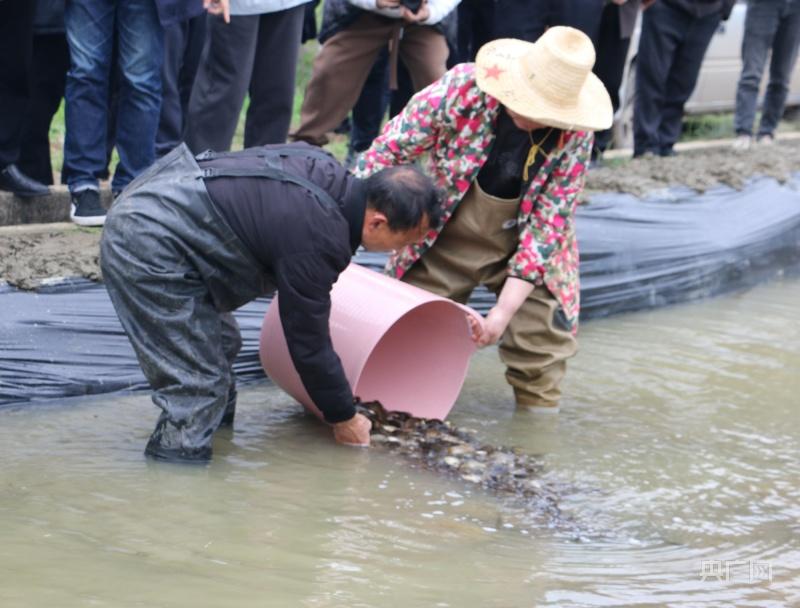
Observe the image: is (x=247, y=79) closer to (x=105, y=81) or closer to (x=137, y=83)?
(x=137, y=83)

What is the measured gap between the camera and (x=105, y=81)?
5.66 metres

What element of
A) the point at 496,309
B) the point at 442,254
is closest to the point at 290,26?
the point at 442,254

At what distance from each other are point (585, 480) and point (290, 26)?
9.10ft

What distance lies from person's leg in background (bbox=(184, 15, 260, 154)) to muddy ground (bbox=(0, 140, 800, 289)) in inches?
27.8

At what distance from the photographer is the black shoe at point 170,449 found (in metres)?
4.38

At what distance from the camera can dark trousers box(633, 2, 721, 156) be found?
8.69 m

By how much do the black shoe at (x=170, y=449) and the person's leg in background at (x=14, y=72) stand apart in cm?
191

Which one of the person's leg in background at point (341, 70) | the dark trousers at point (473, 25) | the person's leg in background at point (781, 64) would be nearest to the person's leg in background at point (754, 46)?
the person's leg in background at point (781, 64)

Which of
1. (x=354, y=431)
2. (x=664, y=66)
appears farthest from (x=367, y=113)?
(x=354, y=431)

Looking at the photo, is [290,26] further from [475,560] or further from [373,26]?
[475,560]

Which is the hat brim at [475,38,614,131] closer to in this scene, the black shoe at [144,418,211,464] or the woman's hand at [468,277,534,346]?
the woman's hand at [468,277,534,346]

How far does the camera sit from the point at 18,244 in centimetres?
547

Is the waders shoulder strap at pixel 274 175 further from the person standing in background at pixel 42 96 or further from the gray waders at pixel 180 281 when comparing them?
the person standing in background at pixel 42 96

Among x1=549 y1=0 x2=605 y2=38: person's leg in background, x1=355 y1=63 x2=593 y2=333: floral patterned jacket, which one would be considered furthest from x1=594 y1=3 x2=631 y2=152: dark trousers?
x1=355 y1=63 x2=593 y2=333: floral patterned jacket
